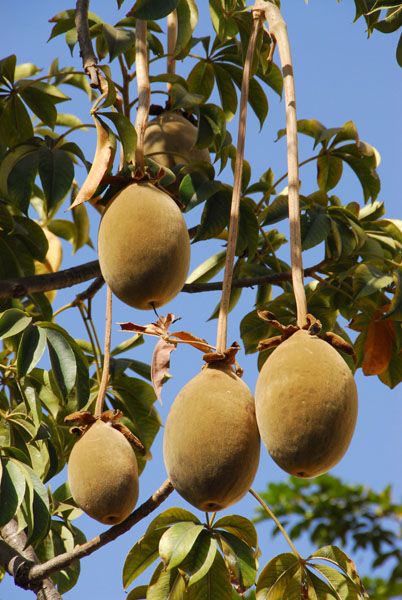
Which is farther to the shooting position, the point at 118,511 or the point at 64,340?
the point at 64,340

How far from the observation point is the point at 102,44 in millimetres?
1663

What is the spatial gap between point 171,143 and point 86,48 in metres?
0.31

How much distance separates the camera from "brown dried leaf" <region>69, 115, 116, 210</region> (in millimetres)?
1015

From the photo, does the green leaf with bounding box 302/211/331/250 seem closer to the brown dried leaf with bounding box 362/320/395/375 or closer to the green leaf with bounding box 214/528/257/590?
the brown dried leaf with bounding box 362/320/395/375

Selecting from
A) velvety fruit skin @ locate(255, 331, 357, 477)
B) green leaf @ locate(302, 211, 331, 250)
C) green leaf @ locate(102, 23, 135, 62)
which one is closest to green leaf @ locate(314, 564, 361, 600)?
velvety fruit skin @ locate(255, 331, 357, 477)

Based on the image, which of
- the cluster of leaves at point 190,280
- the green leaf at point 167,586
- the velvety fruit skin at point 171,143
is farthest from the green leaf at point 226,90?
the green leaf at point 167,586

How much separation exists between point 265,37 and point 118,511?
0.83 meters

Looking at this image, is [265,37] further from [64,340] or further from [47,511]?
[47,511]

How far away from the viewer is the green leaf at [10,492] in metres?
1.23

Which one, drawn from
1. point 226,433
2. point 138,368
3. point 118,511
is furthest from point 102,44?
point 226,433

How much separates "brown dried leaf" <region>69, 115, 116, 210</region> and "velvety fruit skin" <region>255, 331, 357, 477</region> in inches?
11.4

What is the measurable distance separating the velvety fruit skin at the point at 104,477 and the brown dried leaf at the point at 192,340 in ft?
0.64

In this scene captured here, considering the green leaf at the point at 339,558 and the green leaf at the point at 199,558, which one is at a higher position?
the green leaf at the point at 339,558

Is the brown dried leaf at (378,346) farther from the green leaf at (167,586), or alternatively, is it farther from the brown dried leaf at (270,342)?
the brown dried leaf at (270,342)
